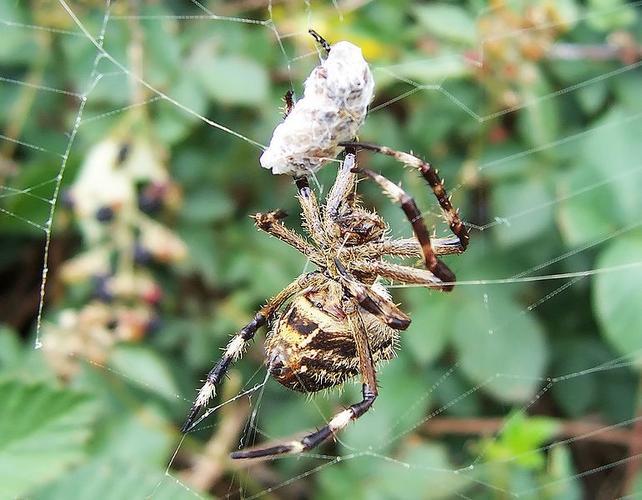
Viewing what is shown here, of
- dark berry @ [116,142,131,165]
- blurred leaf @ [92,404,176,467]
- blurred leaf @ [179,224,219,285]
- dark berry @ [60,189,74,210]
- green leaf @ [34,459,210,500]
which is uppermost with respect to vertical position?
dark berry @ [116,142,131,165]

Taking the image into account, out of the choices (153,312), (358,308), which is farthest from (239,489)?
(358,308)

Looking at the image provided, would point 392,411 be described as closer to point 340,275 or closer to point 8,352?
point 340,275

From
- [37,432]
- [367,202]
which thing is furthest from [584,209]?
[37,432]

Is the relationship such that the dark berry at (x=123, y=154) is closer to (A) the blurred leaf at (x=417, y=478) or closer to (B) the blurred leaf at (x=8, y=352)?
(B) the blurred leaf at (x=8, y=352)

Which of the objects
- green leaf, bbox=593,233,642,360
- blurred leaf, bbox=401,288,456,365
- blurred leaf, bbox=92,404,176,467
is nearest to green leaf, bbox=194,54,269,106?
blurred leaf, bbox=401,288,456,365

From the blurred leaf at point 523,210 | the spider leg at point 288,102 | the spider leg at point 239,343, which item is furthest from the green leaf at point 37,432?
the blurred leaf at point 523,210

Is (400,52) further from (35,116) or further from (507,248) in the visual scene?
(35,116)

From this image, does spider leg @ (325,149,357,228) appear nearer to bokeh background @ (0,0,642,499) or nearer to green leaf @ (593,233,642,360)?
bokeh background @ (0,0,642,499)
